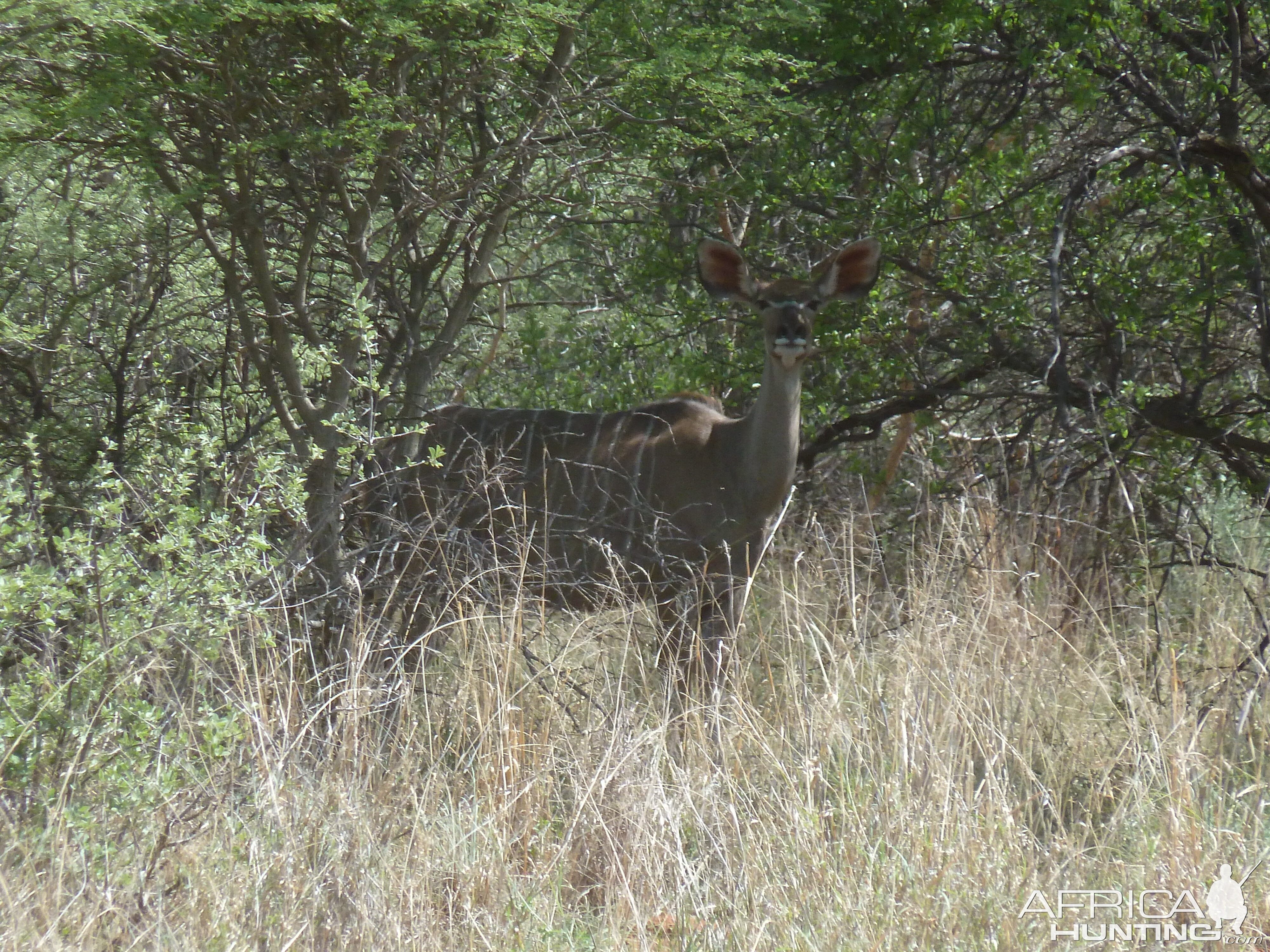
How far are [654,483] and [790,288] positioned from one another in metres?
1.00

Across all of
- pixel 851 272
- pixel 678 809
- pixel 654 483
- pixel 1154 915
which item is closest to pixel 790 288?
pixel 851 272

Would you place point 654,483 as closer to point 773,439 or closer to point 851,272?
point 773,439

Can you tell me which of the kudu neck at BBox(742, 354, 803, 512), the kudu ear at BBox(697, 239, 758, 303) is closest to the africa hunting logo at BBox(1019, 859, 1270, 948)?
the kudu neck at BBox(742, 354, 803, 512)

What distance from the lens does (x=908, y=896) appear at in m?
2.64

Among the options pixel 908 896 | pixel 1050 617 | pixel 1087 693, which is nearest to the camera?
pixel 908 896

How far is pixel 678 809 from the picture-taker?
10.4 ft

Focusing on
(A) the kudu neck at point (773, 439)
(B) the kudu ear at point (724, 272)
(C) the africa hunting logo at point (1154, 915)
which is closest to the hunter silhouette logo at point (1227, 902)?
(C) the africa hunting logo at point (1154, 915)

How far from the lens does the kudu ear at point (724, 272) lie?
5.15 meters

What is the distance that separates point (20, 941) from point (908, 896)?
70.2 inches

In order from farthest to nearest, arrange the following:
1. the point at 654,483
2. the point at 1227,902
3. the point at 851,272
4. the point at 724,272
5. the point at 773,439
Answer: the point at 654,483
the point at 724,272
the point at 773,439
the point at 851,272
the point at 1227,902

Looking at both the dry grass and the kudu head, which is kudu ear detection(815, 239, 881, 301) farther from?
the dry grass

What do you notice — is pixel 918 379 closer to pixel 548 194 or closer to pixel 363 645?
pixel 548 194

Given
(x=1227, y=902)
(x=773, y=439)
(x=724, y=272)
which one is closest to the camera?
(x=1227, y=902)

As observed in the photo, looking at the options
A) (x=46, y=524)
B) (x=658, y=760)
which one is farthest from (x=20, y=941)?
(x=46, y=524)
